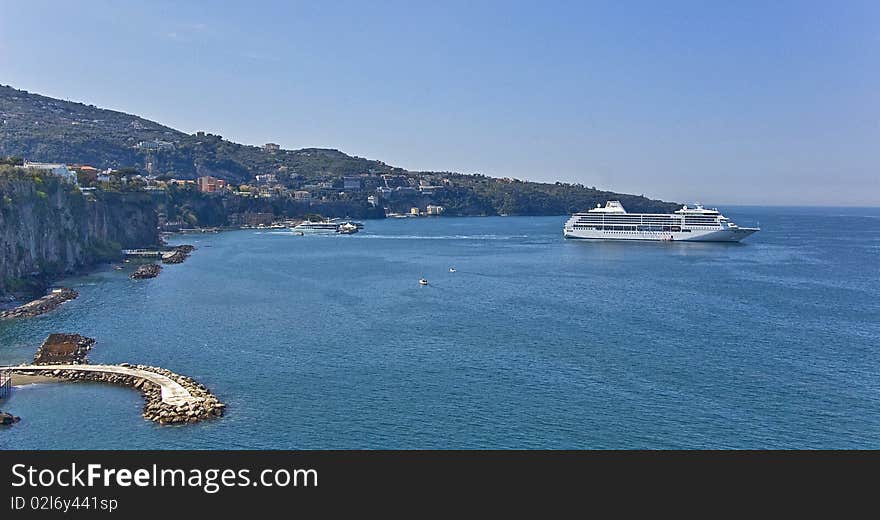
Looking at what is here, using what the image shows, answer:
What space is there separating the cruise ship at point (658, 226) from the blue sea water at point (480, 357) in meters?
25.2

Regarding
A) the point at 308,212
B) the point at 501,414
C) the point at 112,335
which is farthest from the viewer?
the point at 308,212

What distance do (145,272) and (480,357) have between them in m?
31.2

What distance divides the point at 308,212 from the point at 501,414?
11572cm

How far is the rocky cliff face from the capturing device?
1555 inches

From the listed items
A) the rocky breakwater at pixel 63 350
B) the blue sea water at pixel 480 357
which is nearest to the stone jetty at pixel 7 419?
the blue sea water at pixel 480 357

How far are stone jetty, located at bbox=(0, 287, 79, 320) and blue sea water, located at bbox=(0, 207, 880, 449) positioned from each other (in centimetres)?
76

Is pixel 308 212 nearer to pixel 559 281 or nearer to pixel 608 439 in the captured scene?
pixel 559 281

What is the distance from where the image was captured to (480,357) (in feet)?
83.4

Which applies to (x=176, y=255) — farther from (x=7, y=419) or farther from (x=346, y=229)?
(x=7, y=419)

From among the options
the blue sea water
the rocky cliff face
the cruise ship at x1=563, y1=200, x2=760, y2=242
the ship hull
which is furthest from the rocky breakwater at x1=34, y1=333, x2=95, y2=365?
the cruise ship at x1=563, y1=200, x2=760, y2=242
